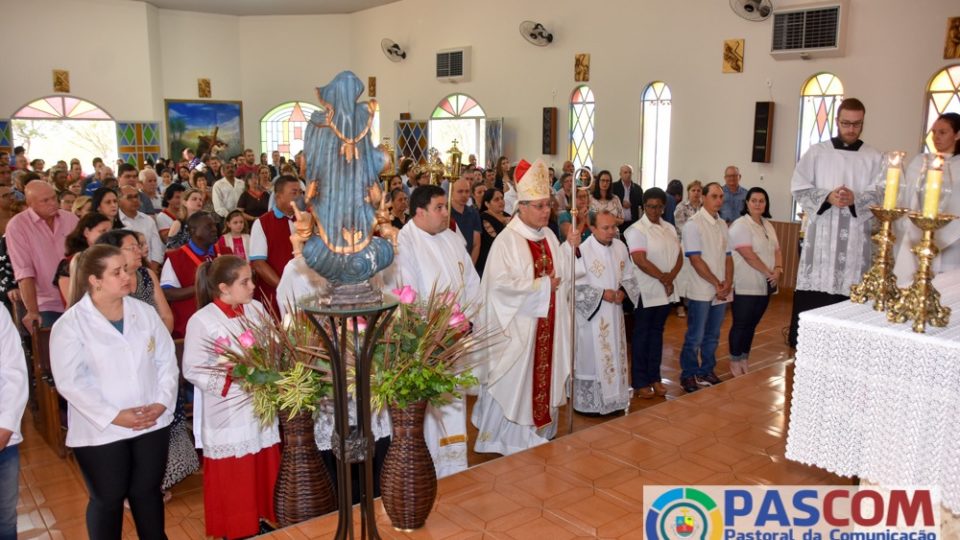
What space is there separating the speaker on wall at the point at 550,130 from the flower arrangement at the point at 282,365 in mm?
11833

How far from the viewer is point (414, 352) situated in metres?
2.72

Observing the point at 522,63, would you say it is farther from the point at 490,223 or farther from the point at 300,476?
the point at 300,476

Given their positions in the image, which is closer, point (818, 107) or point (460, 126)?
point (818, 107)

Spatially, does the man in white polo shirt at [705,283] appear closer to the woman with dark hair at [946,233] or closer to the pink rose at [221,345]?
the woman with dark hair at [946,233]

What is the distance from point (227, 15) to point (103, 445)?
18.2m

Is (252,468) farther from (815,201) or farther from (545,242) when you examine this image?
(815,201)

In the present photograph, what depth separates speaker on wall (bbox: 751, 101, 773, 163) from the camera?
10.6 m

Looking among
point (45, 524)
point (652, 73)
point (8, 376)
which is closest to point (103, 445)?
point (8, 376)

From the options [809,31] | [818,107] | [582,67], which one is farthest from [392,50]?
[818,107]

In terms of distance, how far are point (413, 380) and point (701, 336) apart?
414 centimetres

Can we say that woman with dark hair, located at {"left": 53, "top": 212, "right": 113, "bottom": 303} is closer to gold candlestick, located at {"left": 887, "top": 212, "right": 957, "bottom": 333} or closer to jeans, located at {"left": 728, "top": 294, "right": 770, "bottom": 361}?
gold candlestick, located at {"left": 887, "top": 212, "right": 957, "bottom": 333}

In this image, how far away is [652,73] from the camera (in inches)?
486

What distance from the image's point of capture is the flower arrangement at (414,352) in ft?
8.87

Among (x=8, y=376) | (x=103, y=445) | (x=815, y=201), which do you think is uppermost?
(x=815, y=201)
